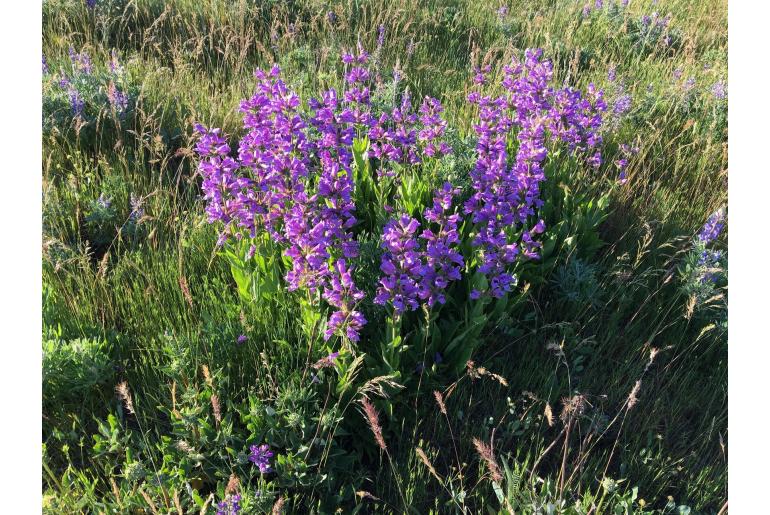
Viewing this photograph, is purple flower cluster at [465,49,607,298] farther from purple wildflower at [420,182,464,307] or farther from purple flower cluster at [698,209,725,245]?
purple flower cluster at [698,209,725,245]

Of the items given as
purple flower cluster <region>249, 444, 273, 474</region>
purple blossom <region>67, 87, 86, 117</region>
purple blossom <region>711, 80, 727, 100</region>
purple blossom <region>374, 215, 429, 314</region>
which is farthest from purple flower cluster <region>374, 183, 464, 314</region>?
purple blossom <region>711, 80, 727, 100</region>

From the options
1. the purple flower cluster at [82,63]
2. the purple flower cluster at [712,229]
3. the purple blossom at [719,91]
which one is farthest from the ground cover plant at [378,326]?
the purple blossom at [719,91]

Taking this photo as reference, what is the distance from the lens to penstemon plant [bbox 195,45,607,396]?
2.23 metres

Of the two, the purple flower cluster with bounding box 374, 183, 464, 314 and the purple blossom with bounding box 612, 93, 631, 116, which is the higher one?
the purple blossom with bounding box 612, 93, 631, 116

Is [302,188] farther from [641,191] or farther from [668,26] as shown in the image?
[668,26]

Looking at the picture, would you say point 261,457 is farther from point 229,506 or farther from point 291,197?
point 291,197

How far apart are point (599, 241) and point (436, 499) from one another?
70.8 inches

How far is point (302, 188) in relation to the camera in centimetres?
237

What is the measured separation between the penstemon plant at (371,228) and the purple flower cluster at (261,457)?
0.41 metres

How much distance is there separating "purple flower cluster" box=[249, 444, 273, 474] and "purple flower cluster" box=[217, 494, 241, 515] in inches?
5.8

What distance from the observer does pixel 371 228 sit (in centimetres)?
310

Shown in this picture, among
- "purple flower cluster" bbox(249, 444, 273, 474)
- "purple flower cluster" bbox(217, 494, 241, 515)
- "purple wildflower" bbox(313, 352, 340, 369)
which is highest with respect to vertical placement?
"purple wildflower" bbox(313, 352, 340, 369)

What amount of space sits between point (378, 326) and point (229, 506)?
0.95 metres

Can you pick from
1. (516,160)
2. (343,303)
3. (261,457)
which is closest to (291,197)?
(343,303)
